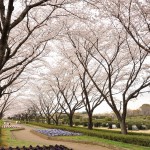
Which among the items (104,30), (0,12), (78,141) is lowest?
(78,141)

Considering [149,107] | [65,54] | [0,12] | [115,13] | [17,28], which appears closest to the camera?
[0,12]

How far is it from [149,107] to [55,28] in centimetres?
6379

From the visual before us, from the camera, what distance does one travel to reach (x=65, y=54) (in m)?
27.3

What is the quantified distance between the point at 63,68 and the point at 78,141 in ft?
56.1

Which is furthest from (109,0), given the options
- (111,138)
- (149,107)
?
(149,107)

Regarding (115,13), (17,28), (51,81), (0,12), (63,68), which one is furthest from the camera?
(51,81)

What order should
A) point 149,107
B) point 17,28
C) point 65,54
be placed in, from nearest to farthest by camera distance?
point 17,28
point 65,54
point 149,107

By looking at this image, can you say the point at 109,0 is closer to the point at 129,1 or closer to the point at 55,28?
the point at 129,1

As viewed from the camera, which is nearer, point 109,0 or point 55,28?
point 109,0

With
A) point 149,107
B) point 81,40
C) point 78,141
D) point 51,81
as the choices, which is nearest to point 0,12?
point 78,141

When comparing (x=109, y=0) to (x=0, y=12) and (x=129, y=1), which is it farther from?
(x=0, y=12)

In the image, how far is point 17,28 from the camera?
1720 centimetres

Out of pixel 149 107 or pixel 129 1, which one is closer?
pixel 129 1

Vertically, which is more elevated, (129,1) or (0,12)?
(129,1)
